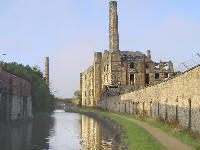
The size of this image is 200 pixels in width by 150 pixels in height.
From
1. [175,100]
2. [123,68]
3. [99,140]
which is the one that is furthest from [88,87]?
[99,140]

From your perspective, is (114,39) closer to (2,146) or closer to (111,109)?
(111,109)

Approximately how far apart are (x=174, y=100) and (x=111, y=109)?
114 feet

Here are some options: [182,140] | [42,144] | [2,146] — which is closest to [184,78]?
[182,140]

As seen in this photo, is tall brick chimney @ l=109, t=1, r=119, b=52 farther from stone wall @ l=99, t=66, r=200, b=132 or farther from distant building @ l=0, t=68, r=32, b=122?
stone wall @ l=99, t=66, r=200, b=132

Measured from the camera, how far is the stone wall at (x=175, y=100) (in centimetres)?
1869

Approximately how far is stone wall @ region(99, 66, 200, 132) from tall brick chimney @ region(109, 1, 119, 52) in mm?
26133

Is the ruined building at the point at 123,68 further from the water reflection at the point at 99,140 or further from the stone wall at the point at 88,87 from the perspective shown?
the water reflection at the point at 99,140

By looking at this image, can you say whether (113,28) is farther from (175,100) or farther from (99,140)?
(99,140)

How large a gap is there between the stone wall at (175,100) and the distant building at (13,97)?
14.2m

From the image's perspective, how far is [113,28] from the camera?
6562cm

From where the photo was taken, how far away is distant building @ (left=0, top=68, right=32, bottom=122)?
3422 cm

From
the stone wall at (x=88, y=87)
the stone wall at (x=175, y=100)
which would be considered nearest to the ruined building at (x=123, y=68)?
the stone wall at (x=88, y=87)

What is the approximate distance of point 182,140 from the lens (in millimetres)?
15438

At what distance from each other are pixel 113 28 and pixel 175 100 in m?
43.8
